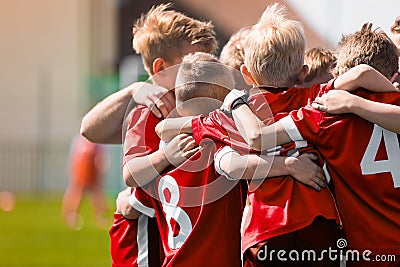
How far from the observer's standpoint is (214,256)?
3.71 meters

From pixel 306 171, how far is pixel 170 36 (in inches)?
42.2

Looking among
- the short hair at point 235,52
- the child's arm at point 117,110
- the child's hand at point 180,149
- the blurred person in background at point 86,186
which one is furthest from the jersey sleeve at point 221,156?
the blurred person in background at point 86,186

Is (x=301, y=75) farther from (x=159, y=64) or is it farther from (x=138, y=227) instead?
(x=138, y=227)

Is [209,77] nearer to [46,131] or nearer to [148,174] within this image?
[148,174]

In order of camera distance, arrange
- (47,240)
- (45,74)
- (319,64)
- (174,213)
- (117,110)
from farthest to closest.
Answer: (45,74)
(47,240)
(117,110)
(319,64)
(174,213)

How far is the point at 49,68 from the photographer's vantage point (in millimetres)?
29812

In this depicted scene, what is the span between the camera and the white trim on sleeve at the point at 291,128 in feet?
11.4

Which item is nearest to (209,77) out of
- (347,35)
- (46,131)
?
(347,35)

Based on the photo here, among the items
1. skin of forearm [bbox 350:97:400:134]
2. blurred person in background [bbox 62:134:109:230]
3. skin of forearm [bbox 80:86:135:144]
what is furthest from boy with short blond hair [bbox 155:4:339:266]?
blurred person in background [bbox 62:134:109:230]

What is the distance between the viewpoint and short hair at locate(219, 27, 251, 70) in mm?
4312

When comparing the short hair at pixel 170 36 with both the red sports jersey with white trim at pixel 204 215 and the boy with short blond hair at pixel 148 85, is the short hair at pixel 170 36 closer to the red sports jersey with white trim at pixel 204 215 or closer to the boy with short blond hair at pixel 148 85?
the boy with short blond hair at pixel 148 85

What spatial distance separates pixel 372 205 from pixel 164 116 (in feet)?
3.19

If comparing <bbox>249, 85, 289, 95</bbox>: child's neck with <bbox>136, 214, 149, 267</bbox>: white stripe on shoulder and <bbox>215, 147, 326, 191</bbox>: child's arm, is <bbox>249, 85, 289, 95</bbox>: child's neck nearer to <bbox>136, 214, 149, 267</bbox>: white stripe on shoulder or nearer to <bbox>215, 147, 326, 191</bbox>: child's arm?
<bbox>215, 147, 326, 191</bbox>: child's arm

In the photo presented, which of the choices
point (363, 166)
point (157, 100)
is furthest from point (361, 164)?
point (157, 100)
